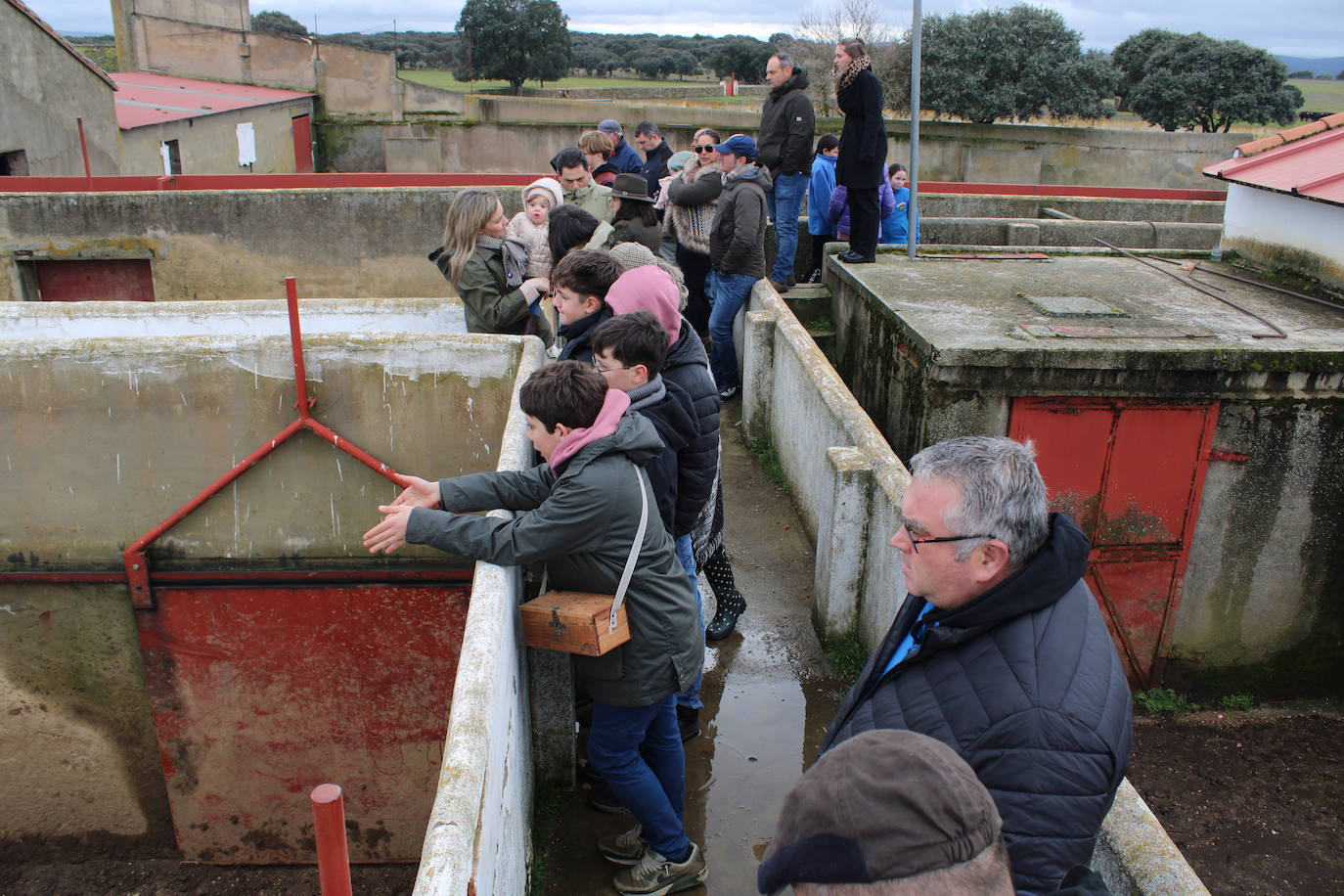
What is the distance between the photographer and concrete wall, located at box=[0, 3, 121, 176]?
13.9 meters

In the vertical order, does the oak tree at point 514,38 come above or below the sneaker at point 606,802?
above

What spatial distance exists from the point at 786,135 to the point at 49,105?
12.5m

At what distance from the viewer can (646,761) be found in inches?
146

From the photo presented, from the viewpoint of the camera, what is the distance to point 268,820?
6105mm

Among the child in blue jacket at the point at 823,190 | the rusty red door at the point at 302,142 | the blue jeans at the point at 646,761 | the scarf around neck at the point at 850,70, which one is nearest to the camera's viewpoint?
the blue jeans at the point at 646,761

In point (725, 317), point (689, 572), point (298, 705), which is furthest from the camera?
point (725, 317)

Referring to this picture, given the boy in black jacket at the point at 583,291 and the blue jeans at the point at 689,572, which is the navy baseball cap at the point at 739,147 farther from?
the blue jeans at the point at 689,572

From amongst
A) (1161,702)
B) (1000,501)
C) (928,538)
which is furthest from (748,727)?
(1161,702)

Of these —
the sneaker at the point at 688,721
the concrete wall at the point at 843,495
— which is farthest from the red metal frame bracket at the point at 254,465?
the concrete wall at the point at 843,495

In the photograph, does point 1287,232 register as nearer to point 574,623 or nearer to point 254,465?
point 574,623

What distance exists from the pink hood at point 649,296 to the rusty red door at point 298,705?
2472 mm

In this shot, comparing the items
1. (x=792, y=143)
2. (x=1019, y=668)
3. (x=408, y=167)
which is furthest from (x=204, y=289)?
(x=408, y=167)

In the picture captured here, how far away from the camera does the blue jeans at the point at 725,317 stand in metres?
7.96

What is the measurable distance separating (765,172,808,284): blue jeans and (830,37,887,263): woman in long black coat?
2.10ft
